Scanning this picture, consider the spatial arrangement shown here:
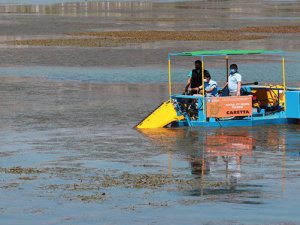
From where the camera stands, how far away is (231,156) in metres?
19.8

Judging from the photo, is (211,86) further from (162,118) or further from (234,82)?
(162,118)

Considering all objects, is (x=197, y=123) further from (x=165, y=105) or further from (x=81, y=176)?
(x=81, y=176)

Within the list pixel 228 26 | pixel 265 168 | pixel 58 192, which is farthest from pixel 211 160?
pixel 228 26

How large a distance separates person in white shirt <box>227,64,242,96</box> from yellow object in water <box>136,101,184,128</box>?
1762 millimetres

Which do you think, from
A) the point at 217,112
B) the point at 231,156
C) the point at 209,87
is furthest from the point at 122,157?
the point at 209,87

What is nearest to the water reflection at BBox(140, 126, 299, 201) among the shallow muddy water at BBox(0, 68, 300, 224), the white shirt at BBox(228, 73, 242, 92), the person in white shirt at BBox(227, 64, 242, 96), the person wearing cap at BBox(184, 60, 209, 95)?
the shallow muddy water at BBox(0, 68, 300, 224)

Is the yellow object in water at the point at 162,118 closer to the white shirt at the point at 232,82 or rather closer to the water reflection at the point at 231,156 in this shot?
the water reflection at the point at 231,156

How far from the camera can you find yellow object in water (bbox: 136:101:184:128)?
24109 millimetres

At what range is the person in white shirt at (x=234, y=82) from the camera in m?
24.8

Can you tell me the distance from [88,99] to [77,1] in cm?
10678

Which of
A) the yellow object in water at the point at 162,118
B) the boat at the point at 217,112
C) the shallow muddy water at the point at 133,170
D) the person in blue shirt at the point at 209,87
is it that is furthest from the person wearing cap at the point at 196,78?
the shallow muddy water at the point at 133,170

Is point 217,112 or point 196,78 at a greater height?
point 196,78

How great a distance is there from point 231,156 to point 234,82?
217 inches

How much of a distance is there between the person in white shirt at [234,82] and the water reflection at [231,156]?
1.34 meters
